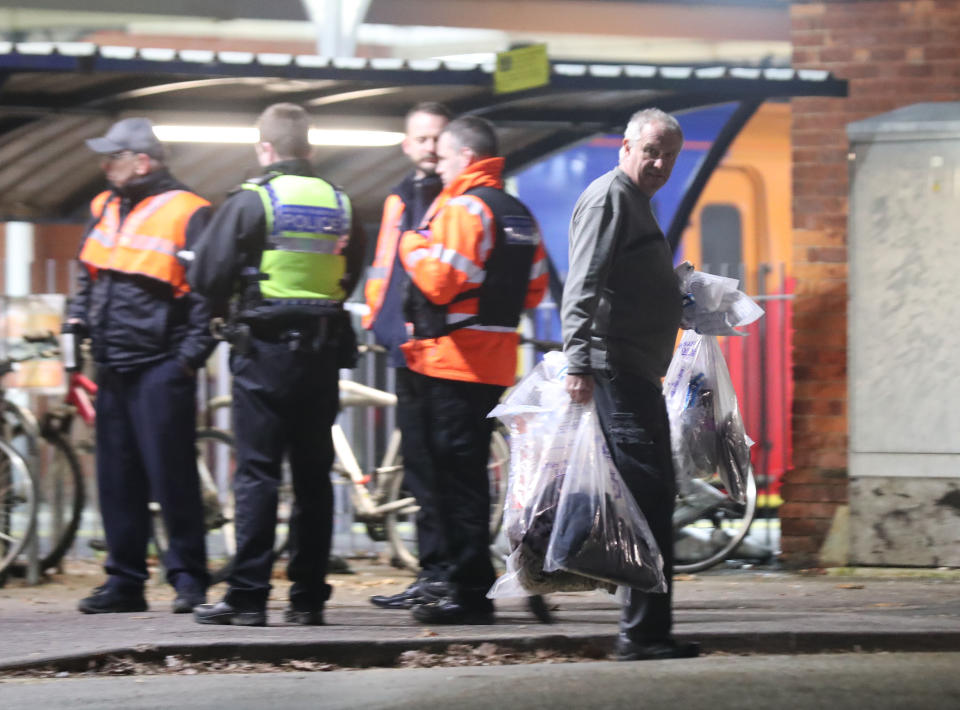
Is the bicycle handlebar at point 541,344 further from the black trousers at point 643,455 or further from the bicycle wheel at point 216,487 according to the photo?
the black trousers at point 643,455

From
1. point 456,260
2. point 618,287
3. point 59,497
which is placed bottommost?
point 59,497

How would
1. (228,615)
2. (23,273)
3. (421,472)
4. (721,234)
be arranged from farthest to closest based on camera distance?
(721,234) → (23,273) → (421,472) → (228,615)

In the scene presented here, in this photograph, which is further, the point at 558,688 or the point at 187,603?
the point at 187,603

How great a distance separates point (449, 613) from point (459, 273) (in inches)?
52.1

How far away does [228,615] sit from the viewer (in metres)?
6.49

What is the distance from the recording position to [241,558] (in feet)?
21.1

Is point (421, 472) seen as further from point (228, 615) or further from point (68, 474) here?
point (68, 474)

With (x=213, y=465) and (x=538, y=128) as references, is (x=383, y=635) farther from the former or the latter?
(x=538, y=128)

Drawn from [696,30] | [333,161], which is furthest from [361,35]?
[333,161]

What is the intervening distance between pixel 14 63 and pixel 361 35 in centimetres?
653

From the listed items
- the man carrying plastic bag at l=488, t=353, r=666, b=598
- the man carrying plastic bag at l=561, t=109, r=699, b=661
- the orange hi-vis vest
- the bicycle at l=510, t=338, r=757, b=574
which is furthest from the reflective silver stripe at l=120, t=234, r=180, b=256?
the bicycle at l=510, t=338, r=757, b=574

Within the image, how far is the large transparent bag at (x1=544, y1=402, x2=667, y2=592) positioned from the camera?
5.59m

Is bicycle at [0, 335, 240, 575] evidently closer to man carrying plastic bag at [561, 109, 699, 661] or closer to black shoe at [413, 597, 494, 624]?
black shoe at [413, 597, 494, 624]

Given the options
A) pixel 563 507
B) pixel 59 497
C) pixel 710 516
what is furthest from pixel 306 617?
pixel 710 516
